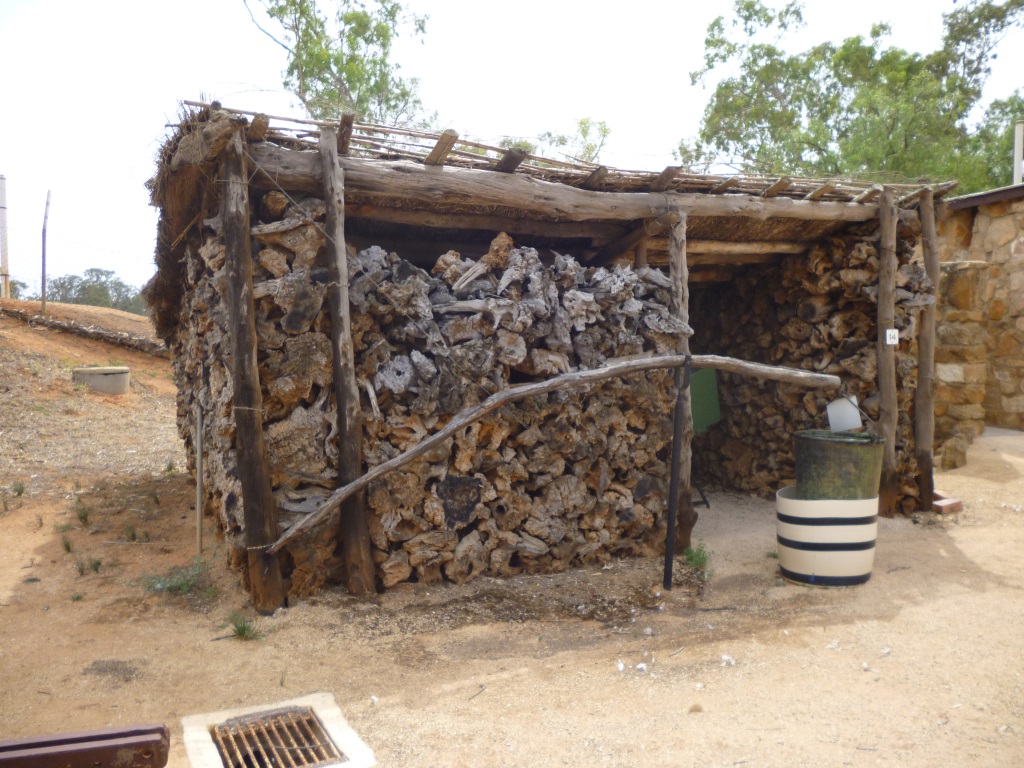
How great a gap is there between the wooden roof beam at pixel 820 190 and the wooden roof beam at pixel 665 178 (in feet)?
4.30

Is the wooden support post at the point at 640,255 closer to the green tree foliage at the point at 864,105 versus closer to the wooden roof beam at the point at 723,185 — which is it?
the wooden roof beam at the point at 723,185

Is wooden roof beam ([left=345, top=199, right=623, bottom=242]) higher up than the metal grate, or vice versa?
wooden roof beam ([left=345, top=199, right=623, bottom=242])

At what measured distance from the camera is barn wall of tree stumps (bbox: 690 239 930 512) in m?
6.45

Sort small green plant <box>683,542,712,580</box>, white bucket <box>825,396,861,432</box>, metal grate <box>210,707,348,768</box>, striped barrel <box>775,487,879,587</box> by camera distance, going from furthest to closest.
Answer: white bucket <box>825,396,861,432</box> < small green plant <box>683,542,712,580</box> < striped barrel <box>775,487,879,587</box> < metal grate <box>210,707,348,768</box>

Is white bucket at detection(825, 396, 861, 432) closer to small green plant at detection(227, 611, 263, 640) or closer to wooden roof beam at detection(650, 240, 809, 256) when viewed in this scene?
wooden roof beam at detection(650, 240, 809, 256)

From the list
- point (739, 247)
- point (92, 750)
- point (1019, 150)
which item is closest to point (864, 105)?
point (1019, 150)

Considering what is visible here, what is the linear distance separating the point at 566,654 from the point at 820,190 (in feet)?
13.8

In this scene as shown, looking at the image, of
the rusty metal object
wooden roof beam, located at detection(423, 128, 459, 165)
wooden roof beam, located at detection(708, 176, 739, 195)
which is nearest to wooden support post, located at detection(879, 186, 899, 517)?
wooden roof beam, located at detection(708, 176, 739, 195)

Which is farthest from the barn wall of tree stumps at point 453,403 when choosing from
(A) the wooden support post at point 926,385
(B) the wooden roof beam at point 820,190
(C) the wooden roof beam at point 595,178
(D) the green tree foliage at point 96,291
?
(D) the green tree foliage at point 96,291

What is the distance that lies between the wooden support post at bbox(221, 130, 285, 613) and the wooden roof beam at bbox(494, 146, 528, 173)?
1.58 metres

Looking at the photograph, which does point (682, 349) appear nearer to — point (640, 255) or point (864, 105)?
point (640, 255)

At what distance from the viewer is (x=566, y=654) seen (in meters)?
3.85

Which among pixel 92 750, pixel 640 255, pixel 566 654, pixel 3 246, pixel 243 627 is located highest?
pixel 3 246

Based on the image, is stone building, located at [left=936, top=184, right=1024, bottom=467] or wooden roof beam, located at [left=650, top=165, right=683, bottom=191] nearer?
wooden roof beam, located at [left=650, top=165, right=683, bottom=191]
